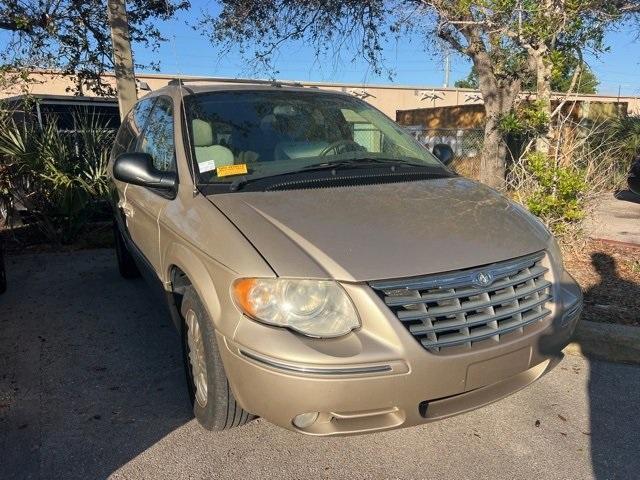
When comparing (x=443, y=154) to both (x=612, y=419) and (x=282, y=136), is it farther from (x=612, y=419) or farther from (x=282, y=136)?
(x=612, y=419)

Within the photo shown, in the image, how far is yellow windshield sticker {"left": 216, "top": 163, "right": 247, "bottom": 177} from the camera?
9.71 feet

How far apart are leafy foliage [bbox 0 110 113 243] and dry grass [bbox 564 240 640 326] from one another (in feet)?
18.9

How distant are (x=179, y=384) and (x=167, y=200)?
1.15 m

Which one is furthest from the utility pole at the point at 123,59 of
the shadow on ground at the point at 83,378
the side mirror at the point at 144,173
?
the side mirror at the point at 144,173

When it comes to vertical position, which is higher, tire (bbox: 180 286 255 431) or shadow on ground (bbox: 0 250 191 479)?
tire (bbox: 180 286 255 431)

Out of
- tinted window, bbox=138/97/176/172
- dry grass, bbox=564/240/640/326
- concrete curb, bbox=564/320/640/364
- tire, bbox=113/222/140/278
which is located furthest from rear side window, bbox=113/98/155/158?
dry grass, bbox=564/240/640/326

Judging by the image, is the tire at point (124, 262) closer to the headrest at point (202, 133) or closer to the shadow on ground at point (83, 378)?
the shadow on ground at point (83, 378)

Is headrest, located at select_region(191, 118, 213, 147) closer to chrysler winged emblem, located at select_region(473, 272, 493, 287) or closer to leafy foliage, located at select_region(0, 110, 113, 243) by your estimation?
chrysler winged emblem, located at select_region(473, 272, 493, 287)

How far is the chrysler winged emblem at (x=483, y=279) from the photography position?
2.29 m

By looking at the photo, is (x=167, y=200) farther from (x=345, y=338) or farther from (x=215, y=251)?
(x=345, y=338)

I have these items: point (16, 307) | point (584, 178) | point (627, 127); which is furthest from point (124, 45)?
point (627, 127)

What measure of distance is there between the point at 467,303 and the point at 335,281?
59 centimetres

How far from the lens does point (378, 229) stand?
2.46m

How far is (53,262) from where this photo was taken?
20.2 feet
